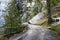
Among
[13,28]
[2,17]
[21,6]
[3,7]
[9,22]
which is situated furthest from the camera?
[21,6]

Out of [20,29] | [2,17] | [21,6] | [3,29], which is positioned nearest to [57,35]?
[20,29]

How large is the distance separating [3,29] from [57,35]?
3.80m

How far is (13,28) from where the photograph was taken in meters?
10.7

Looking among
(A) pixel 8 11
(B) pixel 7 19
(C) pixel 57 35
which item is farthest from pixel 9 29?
(C) pixel 57 35

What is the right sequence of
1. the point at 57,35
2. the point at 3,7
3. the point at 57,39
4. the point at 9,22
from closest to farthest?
the point at 57,39 < the point at 57,35 < the point at 9,22 < the point at 3,7

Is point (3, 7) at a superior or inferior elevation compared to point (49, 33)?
superior

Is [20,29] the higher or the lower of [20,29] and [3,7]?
the lower

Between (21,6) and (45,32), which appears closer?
(45,32)

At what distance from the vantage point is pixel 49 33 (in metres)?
9.17

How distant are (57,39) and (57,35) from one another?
1.94 ft

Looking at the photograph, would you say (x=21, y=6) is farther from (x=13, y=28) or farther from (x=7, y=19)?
(x=13, y=28)

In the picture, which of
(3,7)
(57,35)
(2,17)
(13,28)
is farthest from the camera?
(3,7)

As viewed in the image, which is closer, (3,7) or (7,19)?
(7,19)

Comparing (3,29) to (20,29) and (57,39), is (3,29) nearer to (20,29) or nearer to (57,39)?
(20,29)
